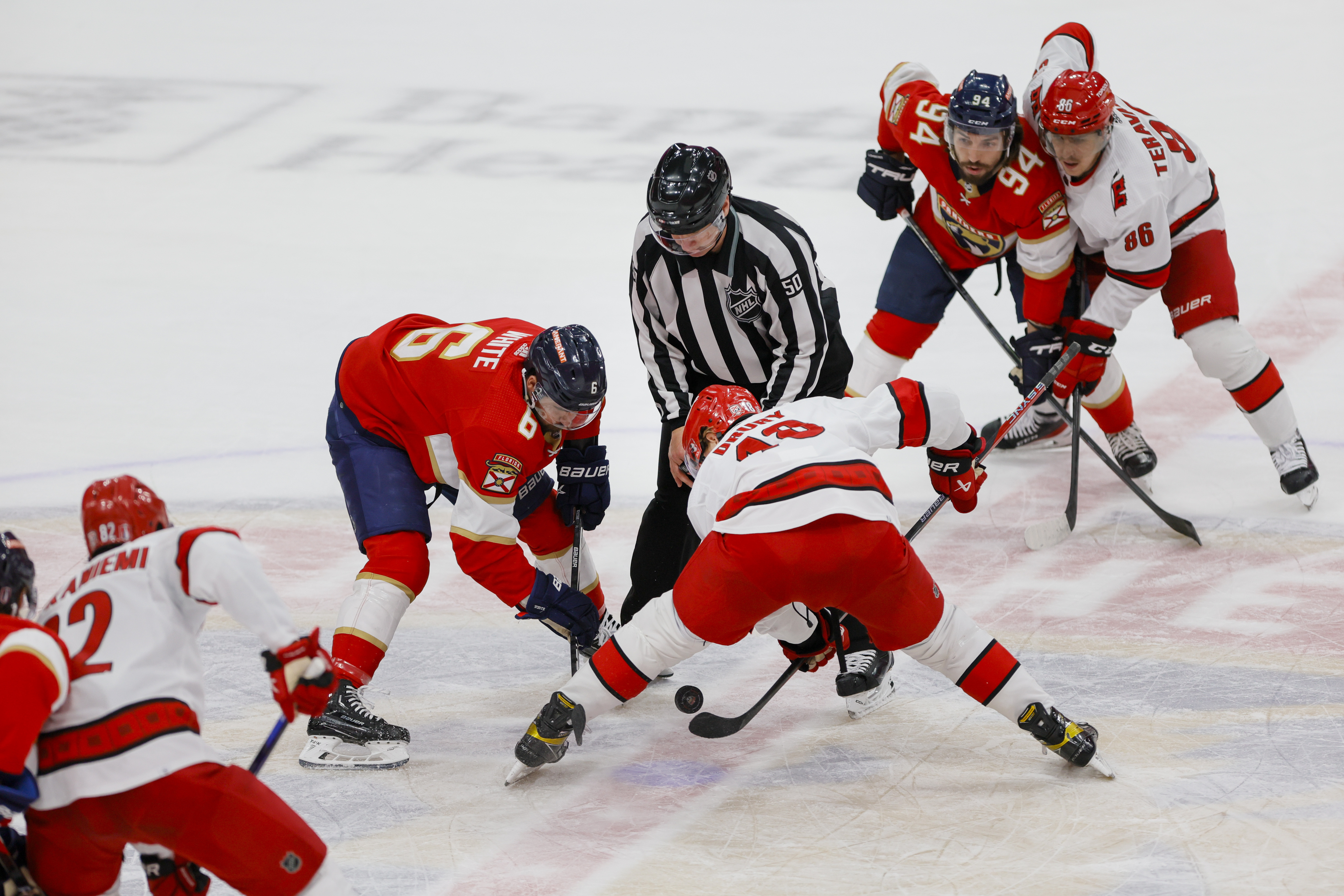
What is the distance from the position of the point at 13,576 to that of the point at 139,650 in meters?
0.26

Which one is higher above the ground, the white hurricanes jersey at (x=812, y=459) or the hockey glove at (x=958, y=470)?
the white hurricanes jersey at (x=812, y=459)

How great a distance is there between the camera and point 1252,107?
8000 millimetres

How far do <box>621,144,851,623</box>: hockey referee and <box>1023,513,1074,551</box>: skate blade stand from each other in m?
0.93

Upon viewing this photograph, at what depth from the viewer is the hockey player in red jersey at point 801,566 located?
2.97m

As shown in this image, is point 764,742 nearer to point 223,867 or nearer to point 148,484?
point 223,867

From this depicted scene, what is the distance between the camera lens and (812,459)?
9.96 feet


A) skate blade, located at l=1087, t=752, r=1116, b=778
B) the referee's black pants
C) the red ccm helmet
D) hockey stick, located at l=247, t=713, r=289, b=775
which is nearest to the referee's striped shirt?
the referee's black pants

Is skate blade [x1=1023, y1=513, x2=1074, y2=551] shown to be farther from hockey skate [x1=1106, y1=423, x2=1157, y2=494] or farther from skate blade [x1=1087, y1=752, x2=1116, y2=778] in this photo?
skate blade [x1=1087, y1=752, x2=1116, y2=778]

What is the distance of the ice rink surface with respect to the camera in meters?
3.13

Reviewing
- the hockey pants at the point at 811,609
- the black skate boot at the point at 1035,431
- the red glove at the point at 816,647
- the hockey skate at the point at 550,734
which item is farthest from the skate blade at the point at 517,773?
the black skate boot at the point at 1035,431

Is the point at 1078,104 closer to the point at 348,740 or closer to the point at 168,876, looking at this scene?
the point at 348,740

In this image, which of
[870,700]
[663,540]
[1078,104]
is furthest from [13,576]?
[1078,104]

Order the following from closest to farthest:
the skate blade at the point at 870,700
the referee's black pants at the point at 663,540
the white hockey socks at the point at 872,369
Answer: the skate blade at the point at 870,700, the referee's black pants at the point at 663,540, the white hockey socks at the point at 872,369

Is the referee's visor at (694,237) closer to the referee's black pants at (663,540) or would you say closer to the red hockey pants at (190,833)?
the referee's black pants at (663,540)
